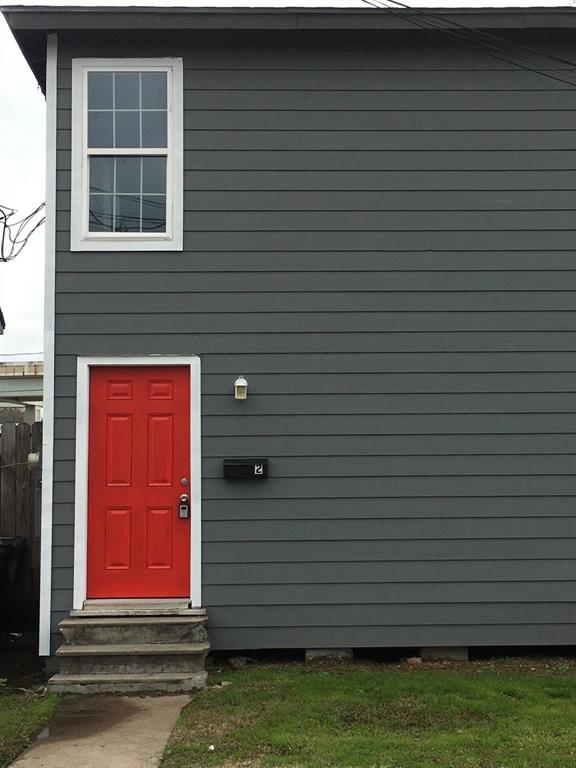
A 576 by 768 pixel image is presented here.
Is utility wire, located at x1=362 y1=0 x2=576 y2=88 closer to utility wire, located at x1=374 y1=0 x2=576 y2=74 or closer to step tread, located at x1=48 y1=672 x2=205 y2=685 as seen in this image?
utility wire, located at x1=374 y1=0 x2=576 y2=74

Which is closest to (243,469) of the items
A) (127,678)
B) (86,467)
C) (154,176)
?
(86,467)

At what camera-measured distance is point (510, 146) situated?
7426 millimetres

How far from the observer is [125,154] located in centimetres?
732

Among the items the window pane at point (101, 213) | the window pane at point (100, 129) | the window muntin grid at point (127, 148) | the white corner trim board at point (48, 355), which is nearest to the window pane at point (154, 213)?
the window muntin grid at point (127, 148)

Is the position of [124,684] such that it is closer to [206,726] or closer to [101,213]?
[206,726]

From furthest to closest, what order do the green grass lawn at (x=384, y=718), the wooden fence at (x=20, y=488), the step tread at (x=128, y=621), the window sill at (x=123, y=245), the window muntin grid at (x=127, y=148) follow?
the wooden fence at (x=20, y=488)
the window muntin grid at (x=127, y=148)
the window sill at (x=123, y=245)
the step tread at (x=128, y=621)
the green grass lawn at (x=384, y=718)

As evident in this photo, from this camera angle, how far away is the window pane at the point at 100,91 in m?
7.36

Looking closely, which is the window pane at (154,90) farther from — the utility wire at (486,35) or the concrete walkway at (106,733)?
the concrete walkway at (106,733)

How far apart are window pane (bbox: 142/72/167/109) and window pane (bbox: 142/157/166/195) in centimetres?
46

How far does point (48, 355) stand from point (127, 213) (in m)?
1.37

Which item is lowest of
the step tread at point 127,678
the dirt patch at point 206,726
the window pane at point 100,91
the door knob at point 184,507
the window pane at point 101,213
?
the dirt patch at point 206,726

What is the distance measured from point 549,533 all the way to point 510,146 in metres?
3.29

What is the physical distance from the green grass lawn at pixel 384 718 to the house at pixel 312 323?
561 millimetres

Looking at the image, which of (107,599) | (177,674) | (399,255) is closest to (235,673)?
(177,674)
